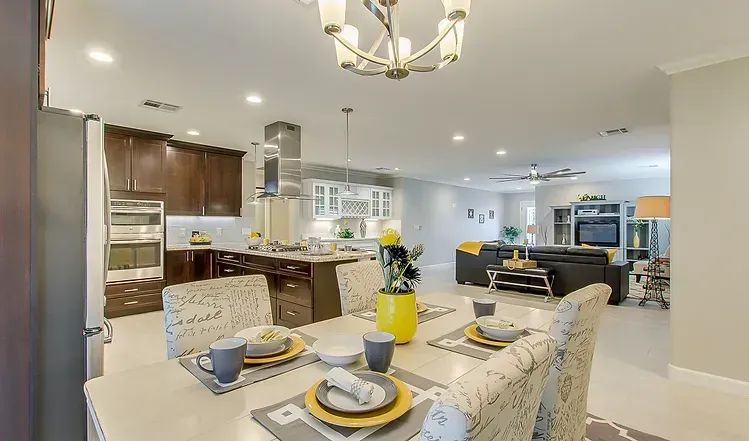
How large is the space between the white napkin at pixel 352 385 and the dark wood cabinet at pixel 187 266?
16.2ft

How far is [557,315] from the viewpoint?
1.14m

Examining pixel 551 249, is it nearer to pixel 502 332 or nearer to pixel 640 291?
pixel 640 291

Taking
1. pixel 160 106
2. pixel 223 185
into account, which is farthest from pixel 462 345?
pixel 223 185

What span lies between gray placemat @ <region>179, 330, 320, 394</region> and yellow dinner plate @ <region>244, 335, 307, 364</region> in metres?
0.01

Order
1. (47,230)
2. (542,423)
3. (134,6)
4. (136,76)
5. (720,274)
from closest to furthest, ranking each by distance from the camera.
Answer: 1. (542,423)
2. (47,230)
3. (134,6)
4. (720,274)
5. (136,76)

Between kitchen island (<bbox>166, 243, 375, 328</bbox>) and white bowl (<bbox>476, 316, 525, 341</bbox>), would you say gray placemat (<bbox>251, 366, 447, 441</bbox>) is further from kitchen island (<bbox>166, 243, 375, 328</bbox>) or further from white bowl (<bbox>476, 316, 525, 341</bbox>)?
kitchen island (<bbox>166, 243, 375, 328</bbox>)

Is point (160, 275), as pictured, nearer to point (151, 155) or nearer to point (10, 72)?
point (151, 155)

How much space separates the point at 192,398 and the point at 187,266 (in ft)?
15.9

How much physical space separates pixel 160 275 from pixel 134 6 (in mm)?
3923

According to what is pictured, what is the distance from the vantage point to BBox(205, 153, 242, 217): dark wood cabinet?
5.79 meters

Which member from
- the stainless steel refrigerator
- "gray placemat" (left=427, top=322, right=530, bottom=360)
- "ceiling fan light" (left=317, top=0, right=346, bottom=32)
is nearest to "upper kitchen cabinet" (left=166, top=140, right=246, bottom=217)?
the stainless steel refrigerator

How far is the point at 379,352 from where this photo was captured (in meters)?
1.10

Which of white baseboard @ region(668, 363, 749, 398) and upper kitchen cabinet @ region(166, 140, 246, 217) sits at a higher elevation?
upper kitchen cabinet @ region(166, 140, 246, 217)

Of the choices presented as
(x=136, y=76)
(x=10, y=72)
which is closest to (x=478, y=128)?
(x=136, y=76)
